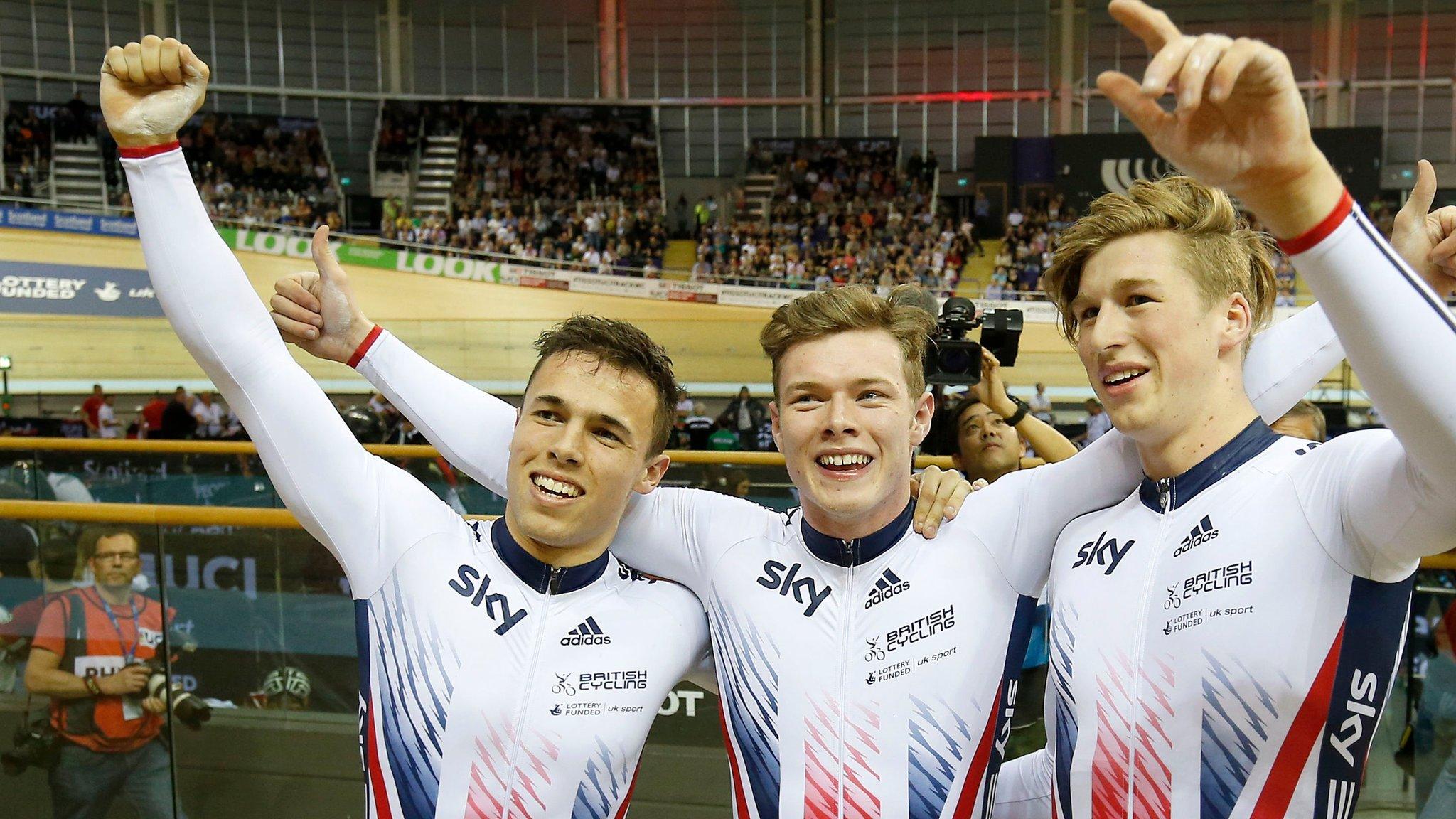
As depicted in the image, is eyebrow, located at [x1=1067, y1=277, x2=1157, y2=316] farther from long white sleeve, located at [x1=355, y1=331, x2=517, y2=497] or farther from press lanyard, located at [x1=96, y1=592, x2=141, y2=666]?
press lanyard, located at [x1=96, y1=592, x2=141, y2=666]

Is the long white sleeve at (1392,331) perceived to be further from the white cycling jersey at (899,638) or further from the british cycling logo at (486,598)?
the british cycling logo at (486,598)

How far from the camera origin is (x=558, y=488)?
225 cm

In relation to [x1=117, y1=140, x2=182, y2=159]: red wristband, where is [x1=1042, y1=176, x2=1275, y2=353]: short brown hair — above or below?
below

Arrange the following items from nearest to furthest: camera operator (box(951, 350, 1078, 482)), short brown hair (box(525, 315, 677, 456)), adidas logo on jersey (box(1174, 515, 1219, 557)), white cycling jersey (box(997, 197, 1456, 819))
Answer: white cycling jersey (box(997, 197, 1456, 819)) < adidas logo on jersey (box(1174, 515, 1219, 557)) < short brown hair (box(525, 315, 677, 456)) < camera operator (box(951, 350, 1078, 482))

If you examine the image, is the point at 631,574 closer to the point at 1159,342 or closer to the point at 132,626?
the point at 1159,342

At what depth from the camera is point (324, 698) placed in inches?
136

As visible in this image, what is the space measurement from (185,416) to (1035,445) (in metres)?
13.1

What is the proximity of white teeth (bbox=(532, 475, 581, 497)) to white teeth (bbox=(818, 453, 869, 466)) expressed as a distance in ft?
1.61

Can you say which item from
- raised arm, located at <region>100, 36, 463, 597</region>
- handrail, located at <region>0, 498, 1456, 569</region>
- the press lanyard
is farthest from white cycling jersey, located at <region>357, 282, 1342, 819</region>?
the press lanyard

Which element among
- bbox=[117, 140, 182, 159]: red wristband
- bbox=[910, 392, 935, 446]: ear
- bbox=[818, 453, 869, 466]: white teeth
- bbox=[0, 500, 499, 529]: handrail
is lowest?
bbox=[0, 500, 499, 529]: handrail

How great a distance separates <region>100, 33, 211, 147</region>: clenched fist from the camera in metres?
1.99

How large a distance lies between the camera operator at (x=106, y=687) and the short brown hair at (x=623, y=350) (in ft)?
5.13

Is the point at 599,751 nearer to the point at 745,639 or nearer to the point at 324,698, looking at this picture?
the point at 745,639

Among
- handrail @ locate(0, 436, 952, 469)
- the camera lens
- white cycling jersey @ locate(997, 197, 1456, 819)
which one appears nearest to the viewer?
white cycling jersey @ locate(997, 197, 1456, 819)
